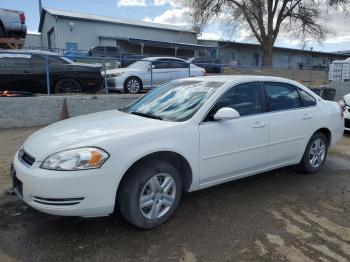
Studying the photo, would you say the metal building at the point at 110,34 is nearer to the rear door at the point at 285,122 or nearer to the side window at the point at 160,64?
the side window at the point at 160,64

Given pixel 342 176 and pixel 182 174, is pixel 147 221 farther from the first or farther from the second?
pixel 342 176

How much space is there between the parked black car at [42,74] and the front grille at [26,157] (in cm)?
636

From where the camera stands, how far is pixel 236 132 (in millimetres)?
4066

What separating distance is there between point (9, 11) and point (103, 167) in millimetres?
11904

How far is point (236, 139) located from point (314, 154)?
1.92 metres

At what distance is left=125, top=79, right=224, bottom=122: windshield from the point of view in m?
3.96

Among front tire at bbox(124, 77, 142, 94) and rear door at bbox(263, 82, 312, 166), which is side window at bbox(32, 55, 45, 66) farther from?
rear door at bbox(263, 82, 312, 166)

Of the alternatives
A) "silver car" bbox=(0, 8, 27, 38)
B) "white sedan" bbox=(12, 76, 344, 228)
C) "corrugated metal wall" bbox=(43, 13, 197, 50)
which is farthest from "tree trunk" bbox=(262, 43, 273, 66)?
"white sedan" bbox=(12, 76, 344, 228)

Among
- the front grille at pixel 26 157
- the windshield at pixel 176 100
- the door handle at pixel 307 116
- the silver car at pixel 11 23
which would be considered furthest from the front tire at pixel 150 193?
the silver car at pixel 11 23

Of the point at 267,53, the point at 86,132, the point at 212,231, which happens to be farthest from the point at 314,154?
the point at 267,53

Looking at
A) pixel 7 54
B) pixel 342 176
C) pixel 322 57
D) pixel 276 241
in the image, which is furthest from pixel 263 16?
pixel 276 241

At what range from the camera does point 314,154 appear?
17.5 feet

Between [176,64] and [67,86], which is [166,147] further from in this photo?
[176,64]

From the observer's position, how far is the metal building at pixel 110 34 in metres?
28.7
